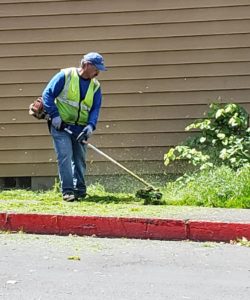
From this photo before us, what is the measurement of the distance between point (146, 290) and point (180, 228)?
1.85 m

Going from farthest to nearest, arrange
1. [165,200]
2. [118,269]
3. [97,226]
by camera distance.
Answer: [165,200]
[97,226]
[118,269]

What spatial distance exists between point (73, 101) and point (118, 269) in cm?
276

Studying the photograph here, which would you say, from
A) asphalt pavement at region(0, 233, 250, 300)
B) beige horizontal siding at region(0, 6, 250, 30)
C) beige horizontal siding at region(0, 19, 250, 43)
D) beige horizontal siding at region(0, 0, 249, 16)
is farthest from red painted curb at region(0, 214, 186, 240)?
beige horizontal siding at region(0, 0, 249, 16)

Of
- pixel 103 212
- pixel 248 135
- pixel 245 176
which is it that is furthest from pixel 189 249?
pixel 248 135

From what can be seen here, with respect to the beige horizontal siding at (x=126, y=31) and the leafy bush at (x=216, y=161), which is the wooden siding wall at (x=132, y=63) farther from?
the leafy bush at (x=216, y=161)

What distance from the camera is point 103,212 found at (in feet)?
22.0

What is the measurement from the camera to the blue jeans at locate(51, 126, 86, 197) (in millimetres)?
7418

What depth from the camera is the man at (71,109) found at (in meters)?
7.31

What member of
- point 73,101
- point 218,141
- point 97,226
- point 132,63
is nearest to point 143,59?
point 132,63

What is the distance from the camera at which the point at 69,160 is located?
7.42 metres

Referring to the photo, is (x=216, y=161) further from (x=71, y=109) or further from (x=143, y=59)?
(x=71, y=109)

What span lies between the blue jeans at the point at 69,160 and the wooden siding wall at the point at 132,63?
1031 mm

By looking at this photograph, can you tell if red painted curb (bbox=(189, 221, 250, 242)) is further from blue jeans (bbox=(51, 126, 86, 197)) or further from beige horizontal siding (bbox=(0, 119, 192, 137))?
beige horizontal siding (bbox=(0, 119, 192, 137))

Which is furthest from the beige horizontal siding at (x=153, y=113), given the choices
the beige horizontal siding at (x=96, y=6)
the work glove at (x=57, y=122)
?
the work glove at (x=57, y=122)
